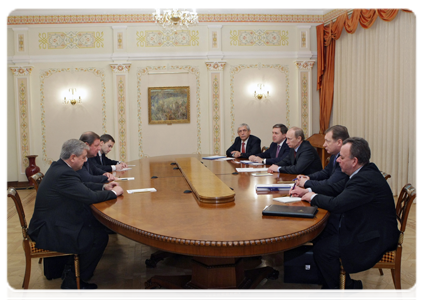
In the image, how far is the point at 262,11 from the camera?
854 cm

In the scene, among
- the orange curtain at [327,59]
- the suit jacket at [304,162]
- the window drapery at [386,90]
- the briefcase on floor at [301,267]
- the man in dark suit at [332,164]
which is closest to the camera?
the briefcase on floor at [301,267]

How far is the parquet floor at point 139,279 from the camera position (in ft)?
10.3

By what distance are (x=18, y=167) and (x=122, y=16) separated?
404cm

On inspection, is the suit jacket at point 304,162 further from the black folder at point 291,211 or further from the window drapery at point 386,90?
the window drapery at point 386,90

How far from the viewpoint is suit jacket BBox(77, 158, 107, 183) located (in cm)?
387

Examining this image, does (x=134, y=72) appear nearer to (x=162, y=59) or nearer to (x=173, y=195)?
(x=162, y=59)

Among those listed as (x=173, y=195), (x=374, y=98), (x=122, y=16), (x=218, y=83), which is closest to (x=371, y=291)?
(x=173, y=195)

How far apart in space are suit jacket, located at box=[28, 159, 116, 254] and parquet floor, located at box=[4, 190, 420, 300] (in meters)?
0.48

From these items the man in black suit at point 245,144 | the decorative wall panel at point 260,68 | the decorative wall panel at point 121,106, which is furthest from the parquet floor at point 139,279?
the decorative wall panel at point 260,68

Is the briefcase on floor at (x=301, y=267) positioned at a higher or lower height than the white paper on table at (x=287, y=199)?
lower

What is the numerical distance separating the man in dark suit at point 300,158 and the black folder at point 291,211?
1.92m

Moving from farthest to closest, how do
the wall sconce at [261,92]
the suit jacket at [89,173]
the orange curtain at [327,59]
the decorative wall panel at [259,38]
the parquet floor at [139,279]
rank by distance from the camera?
1. the wall sconce at [261,92]
2. the decorative wall panel at [259,38]
3. the orange curtain at [327,59]
4. the suit jacket at [89,173]
5. the parquet floor at [139,279]

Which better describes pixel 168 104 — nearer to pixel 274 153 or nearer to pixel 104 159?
pixel 104 159

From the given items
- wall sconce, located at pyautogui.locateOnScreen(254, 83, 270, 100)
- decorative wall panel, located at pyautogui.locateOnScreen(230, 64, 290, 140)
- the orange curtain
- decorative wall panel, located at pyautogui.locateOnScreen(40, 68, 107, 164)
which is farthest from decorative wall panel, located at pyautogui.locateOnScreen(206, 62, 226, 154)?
decorative wall panel, located at pyautogui.locateOnScreen(40, 68, 107, 164)
